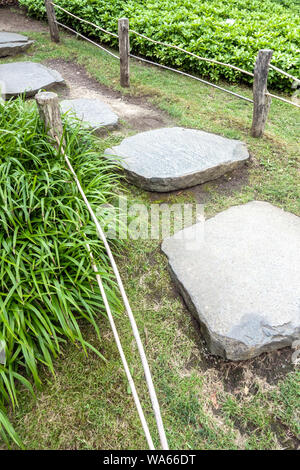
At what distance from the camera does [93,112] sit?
4.12m

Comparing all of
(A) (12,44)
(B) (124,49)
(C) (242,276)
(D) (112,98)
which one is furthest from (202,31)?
(C) (242,276)

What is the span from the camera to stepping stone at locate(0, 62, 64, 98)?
4.48 meters

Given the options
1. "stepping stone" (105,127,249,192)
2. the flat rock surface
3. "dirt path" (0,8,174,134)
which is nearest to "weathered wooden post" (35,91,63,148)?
"stepping stone" (105,127,249,192)

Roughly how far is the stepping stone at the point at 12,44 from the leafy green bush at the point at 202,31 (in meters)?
0.98

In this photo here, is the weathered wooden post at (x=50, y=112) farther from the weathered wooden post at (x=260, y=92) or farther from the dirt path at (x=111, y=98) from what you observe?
the weathered wooden post at (x=260, y=92)

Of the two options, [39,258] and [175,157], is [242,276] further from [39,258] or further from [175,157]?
[175,157]

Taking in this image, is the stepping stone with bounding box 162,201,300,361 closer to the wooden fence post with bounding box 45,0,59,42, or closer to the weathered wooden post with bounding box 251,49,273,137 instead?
the weathered wooden post with bounding box 251,49,273,137

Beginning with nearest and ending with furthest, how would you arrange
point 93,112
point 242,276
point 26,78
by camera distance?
point 242,276 < point 93,112 < point 26,78


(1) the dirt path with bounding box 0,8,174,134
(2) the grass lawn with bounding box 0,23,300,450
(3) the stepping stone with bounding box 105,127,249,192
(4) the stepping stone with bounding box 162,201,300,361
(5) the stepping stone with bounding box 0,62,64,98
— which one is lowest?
(2) the grass lawn with bounding box 0,23,300,450

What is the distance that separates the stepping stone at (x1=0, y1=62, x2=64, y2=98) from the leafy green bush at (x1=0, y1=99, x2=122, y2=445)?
185cm

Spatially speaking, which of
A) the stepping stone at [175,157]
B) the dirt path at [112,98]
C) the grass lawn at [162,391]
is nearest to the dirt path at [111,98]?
the dirt path at [112,98]

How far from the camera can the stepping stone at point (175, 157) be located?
3.17m

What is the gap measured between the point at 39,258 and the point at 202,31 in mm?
4878
